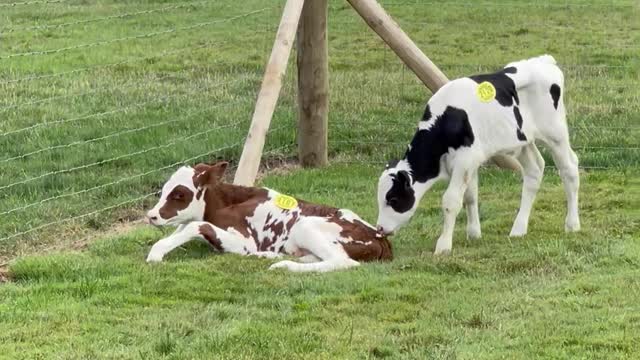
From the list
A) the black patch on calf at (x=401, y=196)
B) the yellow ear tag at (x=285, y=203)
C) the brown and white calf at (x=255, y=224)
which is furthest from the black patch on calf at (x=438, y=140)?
the yellow ear tag at (x=285, y=203)

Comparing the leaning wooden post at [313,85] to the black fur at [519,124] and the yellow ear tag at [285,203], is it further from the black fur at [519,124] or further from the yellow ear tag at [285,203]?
the black fur at [519,124]

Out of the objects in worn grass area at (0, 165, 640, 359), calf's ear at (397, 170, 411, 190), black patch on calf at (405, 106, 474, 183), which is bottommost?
worn grass area at (0, 165, 640, 359)

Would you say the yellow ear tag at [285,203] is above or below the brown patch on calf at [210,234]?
above

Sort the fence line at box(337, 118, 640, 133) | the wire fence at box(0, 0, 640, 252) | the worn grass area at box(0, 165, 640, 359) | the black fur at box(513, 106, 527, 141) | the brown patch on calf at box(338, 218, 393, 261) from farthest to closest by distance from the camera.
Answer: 1. the fence line at box(337, 118, 640, 133)
2. the wire fence at box(0, 0, 640, 252)
3. the black fur at box(513, 106, 527, 141)
4. the brown patch on calf at box(338, 218, 393, 261)
5. the worn grass area at box(0, 165, 640, 359)

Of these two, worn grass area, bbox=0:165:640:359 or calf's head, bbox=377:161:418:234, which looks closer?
worn grass area, bbox=0:165:640:359

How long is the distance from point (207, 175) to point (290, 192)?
2.43 metres

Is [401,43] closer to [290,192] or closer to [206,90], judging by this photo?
[290,192]

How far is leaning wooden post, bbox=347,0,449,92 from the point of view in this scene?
10906 millimetres

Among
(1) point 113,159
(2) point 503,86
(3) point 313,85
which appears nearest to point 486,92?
(2) point 503,86

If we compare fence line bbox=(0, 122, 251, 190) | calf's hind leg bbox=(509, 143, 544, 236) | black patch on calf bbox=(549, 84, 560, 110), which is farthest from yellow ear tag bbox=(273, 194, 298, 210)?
fence line bbox=(0, 122, 251, 190)

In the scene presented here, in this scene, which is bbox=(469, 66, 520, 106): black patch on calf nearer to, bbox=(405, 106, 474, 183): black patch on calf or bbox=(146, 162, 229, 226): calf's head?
bbox=(405, 106, 474, 183): black patch on calf

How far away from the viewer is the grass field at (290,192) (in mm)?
6512

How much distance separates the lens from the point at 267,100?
10281mm

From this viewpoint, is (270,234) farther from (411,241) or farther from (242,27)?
(242,27)
